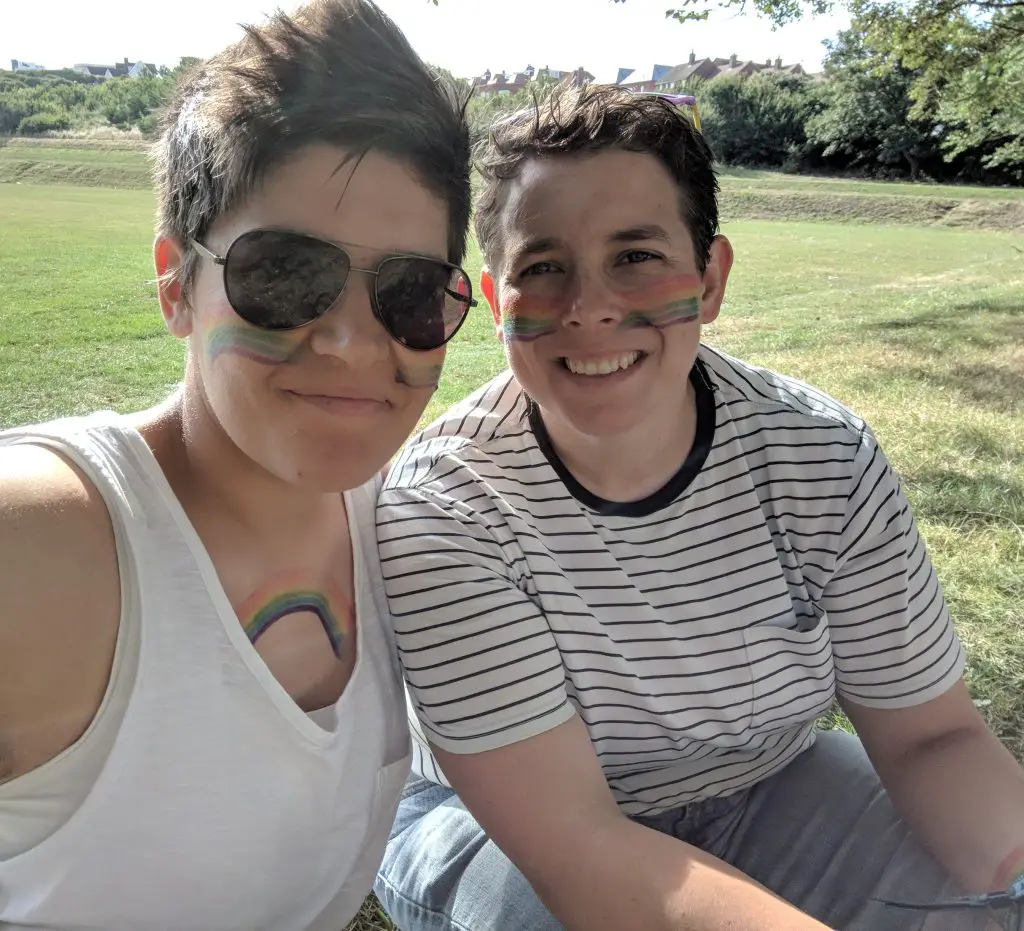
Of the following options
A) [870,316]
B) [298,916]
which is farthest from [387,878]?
[870,316]

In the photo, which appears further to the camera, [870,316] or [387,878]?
[870,316]

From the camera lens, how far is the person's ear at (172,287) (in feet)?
4.47

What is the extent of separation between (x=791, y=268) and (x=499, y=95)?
1622 centimetres

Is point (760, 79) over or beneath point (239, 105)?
over

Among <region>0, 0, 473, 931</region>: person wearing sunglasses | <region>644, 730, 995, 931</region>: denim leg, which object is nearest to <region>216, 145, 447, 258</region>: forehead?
<region>0, 0, 473, 931</region>: person wearing sunglasses

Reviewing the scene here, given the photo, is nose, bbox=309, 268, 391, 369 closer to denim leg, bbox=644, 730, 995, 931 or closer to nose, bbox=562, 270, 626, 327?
nose, bbox=562, 270, 626, 327

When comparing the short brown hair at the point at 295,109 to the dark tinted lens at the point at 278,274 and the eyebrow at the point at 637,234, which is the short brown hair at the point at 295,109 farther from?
the eyebrow at the point at 637,234

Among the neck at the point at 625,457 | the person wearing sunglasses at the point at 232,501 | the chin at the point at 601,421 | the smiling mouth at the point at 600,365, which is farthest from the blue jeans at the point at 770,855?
the smiling mouth at the point at 600,365

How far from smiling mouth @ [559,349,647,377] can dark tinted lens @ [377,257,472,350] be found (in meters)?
0.30

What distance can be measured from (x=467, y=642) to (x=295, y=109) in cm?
87

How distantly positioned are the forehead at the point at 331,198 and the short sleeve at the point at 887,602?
1.04m

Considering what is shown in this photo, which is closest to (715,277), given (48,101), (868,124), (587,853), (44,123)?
(587,853)

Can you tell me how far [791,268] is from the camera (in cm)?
1678

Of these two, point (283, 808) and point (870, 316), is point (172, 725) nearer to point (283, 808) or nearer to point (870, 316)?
point (283, 808)
